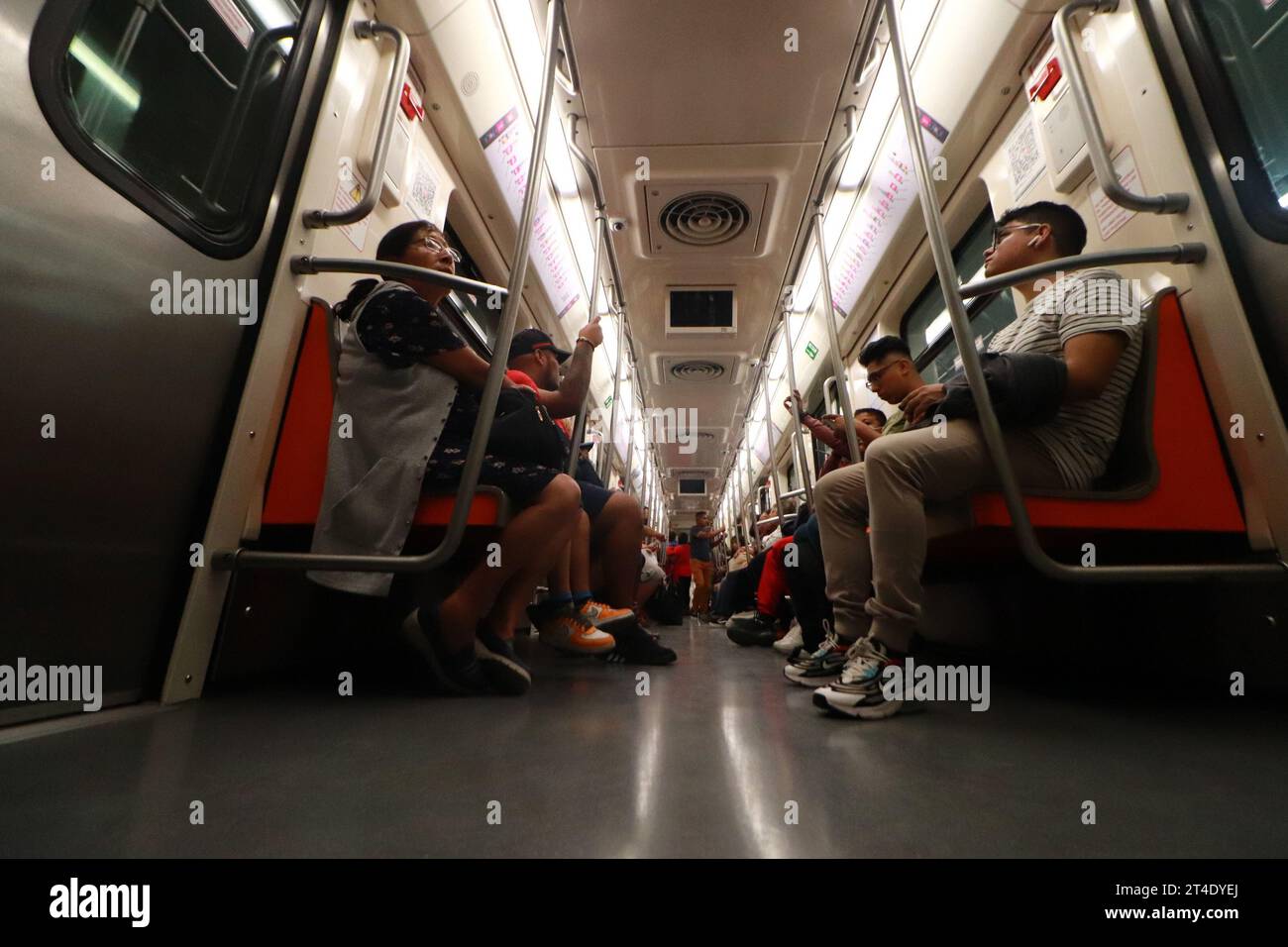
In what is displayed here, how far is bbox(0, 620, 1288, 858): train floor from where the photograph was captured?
0.58 metres

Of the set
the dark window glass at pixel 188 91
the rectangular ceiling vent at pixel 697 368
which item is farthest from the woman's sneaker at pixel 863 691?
the rectangular ceiling vent at pixel 697 368

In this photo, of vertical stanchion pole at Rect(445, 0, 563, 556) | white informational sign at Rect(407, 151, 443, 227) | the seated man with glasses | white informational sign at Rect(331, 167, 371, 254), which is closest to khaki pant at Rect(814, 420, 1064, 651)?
the seated man with glasses

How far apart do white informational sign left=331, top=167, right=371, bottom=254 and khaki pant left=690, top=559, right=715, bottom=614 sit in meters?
6.43

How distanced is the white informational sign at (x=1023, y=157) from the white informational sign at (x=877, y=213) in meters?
0.27

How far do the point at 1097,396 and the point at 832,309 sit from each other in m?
0.98

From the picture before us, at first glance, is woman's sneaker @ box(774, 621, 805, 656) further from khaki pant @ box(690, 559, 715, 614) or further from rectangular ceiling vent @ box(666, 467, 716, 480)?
rectangular ceiling vent @ box(666, 467, 716, 480)

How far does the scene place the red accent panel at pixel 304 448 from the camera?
1.48m

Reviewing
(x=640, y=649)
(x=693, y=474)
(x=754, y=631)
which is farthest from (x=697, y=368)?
(x=693, y=474)

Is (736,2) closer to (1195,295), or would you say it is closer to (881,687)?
(1195,295)

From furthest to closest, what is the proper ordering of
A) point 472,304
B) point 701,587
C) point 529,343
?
1. point 701,587
2. point 472,304
3. point 529,343

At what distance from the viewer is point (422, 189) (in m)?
2.25

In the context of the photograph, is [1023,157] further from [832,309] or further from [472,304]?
[472,304]

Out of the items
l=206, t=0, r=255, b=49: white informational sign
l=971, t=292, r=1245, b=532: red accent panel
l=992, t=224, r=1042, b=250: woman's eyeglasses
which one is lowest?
l=971, t=292, r=1245, b=532: red accent panel
